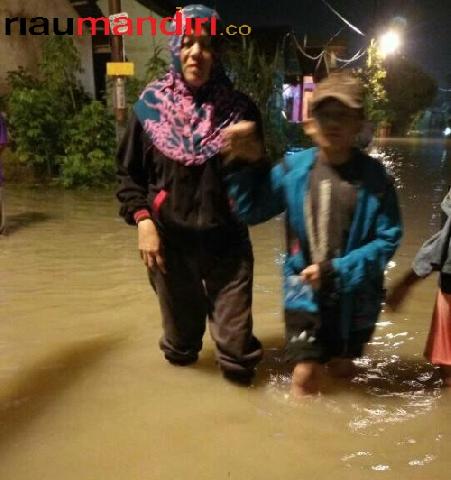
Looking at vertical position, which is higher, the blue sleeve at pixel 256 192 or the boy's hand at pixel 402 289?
the blue sleeve at pixel 256 192

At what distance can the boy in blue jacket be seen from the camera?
2467mm

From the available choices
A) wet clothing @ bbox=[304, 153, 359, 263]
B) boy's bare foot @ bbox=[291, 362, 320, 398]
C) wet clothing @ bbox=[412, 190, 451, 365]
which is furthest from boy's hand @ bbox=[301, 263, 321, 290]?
wet clothing @ bbox=[412, 190, 451, 365]

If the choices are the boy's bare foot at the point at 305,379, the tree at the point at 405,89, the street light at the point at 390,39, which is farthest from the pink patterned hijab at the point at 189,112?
the tree at the point at 405,89

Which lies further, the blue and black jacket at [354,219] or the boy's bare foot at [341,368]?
the boy's bare foot at [341,368]

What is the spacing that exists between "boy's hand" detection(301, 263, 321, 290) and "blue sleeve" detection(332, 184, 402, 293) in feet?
0.26

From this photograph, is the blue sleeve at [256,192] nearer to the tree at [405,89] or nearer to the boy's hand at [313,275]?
the boy's hand at [313,275]

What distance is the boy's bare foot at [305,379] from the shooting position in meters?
2.77

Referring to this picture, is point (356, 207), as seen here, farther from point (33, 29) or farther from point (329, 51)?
point (329, 51)

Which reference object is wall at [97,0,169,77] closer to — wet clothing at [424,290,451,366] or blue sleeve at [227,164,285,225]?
blue sleeve at [227,164,285,225]


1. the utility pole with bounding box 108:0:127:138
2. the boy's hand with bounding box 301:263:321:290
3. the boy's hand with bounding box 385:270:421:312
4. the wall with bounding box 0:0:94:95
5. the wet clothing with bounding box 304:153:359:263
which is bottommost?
the boy's hand with bounding box 385:270:421:312

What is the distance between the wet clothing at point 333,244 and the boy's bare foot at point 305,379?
3.8 inches

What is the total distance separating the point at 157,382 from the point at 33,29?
36.9 ft

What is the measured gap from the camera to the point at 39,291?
15.9 ft

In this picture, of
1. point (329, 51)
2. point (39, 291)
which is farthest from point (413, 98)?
point (39, 291)
